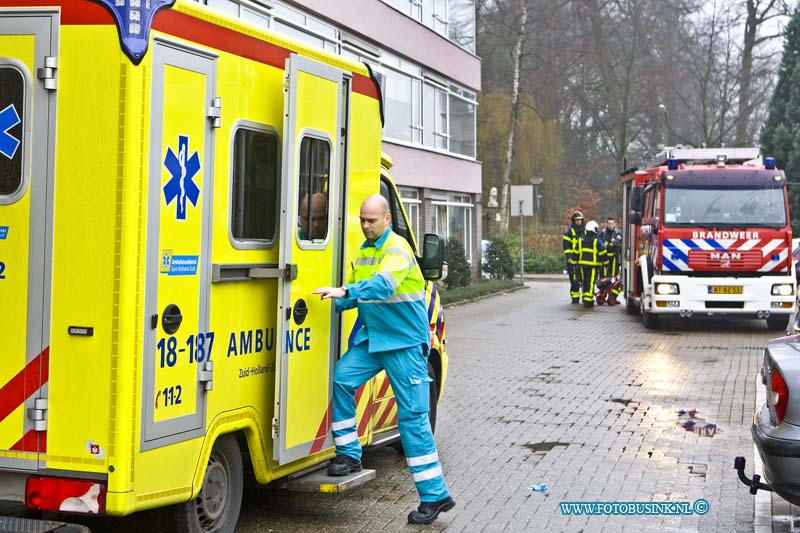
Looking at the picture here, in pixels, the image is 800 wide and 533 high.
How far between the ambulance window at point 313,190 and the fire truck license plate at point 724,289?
1347 cm

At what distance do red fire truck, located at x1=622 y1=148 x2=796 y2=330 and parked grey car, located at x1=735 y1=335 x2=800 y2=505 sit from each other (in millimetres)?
12879

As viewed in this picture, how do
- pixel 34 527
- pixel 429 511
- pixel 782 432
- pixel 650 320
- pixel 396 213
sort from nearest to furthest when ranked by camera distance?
pixel 34 527 < pixel 782 432 < pixel 429 511 < pixel 396 213 < pixel 650 320

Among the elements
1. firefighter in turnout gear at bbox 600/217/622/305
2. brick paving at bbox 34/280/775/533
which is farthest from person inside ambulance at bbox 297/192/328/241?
firefighter in turnout gear at bbox 600/217/622/305

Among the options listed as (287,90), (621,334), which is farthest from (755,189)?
(287,90)

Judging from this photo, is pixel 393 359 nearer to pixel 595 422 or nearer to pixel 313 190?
pixel 313 190

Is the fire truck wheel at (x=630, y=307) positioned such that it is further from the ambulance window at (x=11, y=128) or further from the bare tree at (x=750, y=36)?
the bare tree at (x=750, y=36)

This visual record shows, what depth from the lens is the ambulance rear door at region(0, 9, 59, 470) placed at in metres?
5.34

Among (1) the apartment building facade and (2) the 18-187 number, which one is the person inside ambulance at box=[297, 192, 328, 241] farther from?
(1) the apartment building facade

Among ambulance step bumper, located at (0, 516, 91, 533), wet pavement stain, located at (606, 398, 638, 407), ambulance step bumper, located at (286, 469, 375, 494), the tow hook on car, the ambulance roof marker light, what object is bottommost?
wet pavement stain, located at (606, 398, 638, 407)

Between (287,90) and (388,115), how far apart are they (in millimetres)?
Answer: 20936

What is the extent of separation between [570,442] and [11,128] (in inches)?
229

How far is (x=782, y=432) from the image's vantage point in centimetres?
621

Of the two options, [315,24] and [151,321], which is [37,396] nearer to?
[151,321]

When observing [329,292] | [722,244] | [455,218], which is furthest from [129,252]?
[455,218]
